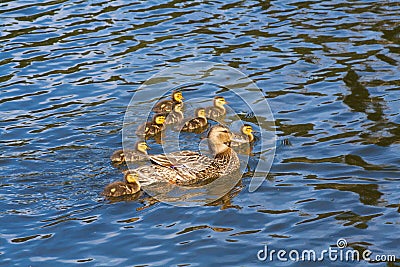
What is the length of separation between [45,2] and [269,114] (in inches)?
211

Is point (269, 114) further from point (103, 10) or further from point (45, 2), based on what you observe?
point (45, 2)

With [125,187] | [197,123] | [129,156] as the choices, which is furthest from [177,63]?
[125,187]

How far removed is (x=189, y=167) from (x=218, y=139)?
619 millimetres

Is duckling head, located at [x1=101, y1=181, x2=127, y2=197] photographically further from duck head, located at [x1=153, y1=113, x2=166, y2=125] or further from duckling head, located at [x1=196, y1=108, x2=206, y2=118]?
duckling head, located at [x1=196, y1=108, x2=206, y2=118]

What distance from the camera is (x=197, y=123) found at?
951cm

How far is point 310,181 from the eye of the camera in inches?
301

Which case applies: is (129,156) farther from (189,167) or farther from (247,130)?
(247,130)

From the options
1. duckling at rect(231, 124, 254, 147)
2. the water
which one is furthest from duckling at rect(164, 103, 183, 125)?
duckling at rect(231, 124, 254, 147)

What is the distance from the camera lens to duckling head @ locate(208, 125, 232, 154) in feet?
28.2

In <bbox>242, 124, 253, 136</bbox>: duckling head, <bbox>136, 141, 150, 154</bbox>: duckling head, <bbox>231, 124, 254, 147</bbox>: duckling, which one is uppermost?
<bbox>136, 141, 150, 154</bbox>: duckling head

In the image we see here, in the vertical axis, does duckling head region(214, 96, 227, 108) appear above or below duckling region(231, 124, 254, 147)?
above

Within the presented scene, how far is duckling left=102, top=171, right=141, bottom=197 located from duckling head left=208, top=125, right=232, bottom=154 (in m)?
1.13

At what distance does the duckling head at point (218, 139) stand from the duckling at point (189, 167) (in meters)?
0.01

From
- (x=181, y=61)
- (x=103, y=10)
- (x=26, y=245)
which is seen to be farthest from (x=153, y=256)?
(x=103, y=10)
